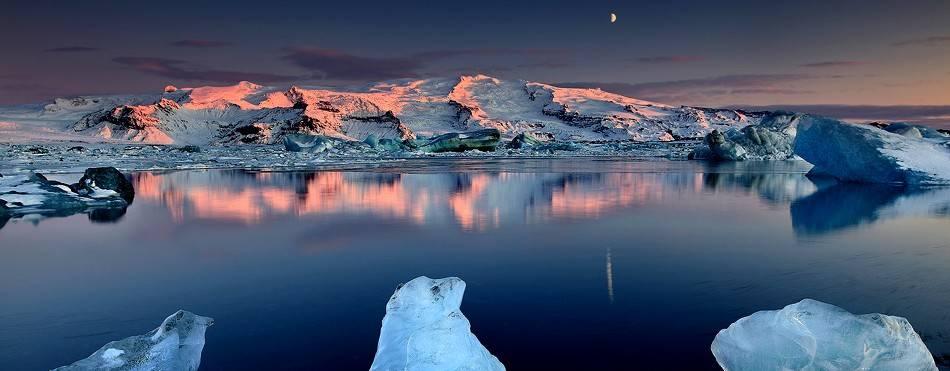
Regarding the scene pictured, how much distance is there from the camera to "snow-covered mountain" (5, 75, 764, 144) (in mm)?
84875

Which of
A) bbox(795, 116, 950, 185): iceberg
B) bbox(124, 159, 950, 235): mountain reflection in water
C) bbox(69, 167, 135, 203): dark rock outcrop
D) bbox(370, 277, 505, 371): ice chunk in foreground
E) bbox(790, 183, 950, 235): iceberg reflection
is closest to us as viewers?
bbox(370, 277, 505, 371): ice chunk in foreground

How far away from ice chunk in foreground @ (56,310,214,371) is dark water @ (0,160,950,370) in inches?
5.2

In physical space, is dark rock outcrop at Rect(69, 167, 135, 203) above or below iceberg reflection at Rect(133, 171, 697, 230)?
above

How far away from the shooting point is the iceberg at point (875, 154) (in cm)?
1545

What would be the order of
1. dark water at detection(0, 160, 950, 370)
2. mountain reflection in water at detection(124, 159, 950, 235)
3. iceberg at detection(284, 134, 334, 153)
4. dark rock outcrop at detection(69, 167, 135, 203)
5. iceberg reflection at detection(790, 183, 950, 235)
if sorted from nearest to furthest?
dark water at detection(0, 160, 950, 370), iceberg reflection at detection(790, 183, 950, 235), mountain reflection in water at detection(124, 159, 950, 235), dark rock outcrop at detection(69, 167, 135, 203), iceberg at detection(284, 134, 334, 153)

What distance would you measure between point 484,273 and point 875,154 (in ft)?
48.7

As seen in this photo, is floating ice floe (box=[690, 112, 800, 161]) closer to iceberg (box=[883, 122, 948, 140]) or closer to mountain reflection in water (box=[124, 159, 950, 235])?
iceberg (box=[883, 122, 948, 140])

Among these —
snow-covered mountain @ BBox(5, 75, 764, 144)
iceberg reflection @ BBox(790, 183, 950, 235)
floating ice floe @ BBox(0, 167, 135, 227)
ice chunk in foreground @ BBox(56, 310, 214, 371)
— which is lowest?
ice chunk in foreground @ BBox(56, 310, 214, 371)

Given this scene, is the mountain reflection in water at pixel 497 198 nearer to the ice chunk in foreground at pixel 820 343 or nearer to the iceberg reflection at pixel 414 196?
the iceberg reflection at pixel 414 196

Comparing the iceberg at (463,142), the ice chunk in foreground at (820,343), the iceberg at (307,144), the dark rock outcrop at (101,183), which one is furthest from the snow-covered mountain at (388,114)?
the ice chunk in foreground at (820,343)

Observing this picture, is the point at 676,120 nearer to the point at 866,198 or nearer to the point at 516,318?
the point at 866,198

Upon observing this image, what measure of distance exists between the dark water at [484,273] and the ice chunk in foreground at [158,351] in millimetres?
132

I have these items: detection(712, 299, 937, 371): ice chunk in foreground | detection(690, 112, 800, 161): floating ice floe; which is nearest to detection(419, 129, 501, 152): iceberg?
detection(690, 112, 800, 161): floating ice floe

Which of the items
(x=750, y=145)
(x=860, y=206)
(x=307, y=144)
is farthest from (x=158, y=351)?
(x=307, y=144)
